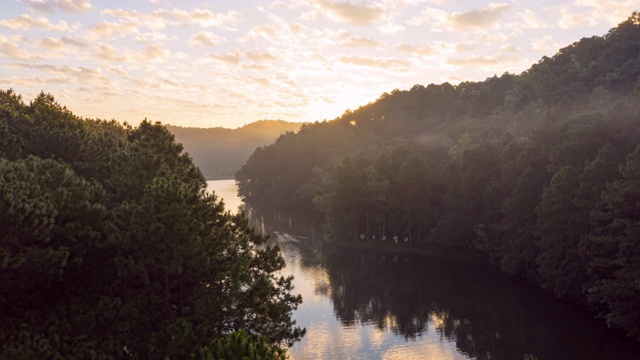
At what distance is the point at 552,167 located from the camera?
63.2 m

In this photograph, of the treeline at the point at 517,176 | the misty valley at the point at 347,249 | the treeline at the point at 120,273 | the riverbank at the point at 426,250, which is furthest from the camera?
the riverbank at the point at 426,250

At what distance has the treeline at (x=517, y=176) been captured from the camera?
4988 cm

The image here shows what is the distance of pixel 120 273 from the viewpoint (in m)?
26.4

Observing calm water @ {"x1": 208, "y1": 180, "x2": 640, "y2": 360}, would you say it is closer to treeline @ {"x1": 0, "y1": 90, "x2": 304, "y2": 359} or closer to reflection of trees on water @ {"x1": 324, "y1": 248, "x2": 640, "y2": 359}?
reflection of trees on water @ {"x1": 324, "y1": 248, "x2": 640, "y2": 359}

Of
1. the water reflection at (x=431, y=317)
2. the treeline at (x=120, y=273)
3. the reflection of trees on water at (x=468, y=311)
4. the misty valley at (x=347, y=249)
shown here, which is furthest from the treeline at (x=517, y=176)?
Answer: the treeline at (x=120, y=273)

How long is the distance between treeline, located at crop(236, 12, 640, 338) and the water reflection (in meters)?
2.99

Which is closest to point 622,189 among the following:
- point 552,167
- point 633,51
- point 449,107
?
point 552,167

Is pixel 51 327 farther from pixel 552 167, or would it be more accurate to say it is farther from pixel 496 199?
pixel 496 199

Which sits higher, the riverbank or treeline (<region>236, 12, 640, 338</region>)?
treeline (<region>236, 12, 640, 338</region>)

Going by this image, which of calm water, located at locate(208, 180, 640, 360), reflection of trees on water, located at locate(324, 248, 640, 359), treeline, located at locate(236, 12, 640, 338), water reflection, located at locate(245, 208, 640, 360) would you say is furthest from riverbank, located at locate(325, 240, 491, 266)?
reflection of trees on water, located at locate(324, 248, 640, 359)

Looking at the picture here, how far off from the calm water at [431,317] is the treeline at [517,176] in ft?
9.94

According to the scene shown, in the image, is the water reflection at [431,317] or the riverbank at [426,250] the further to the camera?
the riverbank at [426,250]

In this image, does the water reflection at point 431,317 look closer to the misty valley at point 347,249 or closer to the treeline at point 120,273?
the misty valley at point 347,249

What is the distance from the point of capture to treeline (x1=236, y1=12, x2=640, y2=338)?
4988 cm
